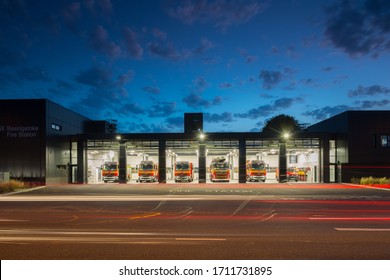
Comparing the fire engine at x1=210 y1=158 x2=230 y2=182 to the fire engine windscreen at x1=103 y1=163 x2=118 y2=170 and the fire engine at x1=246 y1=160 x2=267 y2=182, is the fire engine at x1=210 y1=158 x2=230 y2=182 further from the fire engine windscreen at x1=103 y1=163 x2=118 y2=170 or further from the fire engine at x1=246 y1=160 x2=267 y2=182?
the fire engine windscreen at x1=103 y1=163 x2=118 y2=170

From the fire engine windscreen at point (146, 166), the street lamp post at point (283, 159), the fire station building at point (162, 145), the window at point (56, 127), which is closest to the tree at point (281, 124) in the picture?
the fire station building at point (162, 145)

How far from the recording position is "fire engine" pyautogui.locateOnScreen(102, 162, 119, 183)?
1657 inches

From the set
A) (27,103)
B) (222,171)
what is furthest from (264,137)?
(27,103)

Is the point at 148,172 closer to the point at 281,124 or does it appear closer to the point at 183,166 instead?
the point at 183,166

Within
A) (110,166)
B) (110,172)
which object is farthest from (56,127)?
(110,172)

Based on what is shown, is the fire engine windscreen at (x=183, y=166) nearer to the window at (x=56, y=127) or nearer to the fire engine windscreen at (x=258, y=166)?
the fire engine windscreen at (x=258, y=166)

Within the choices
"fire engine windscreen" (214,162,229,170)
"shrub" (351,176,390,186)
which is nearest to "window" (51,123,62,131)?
"fire engine windscreen" (214,162,229,170)

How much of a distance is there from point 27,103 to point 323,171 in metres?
31.1

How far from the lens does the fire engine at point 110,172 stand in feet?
138

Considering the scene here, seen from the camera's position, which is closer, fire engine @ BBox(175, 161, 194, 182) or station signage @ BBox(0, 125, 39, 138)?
station signage @ BBox(0, 125, 39, 138)

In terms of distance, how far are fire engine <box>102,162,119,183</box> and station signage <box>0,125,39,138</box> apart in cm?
884

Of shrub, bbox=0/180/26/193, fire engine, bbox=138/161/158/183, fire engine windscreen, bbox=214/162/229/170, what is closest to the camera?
shrub, bbox=0/180/26/193

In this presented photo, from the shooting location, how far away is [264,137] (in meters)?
41.3

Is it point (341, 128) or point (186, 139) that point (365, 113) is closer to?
point (341, 128)
